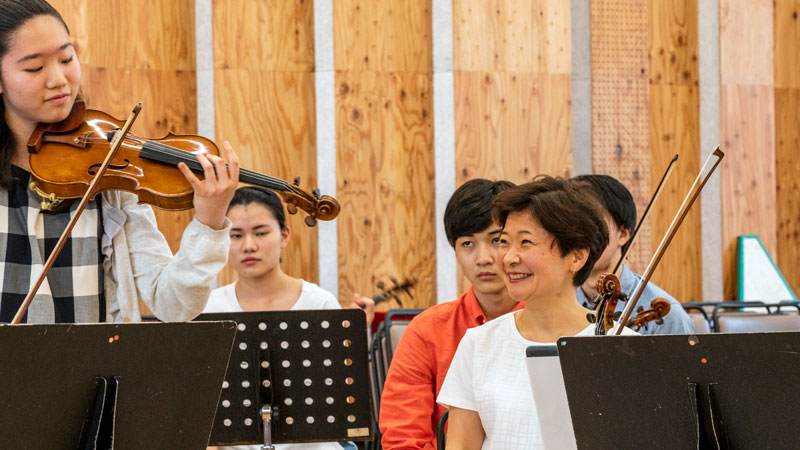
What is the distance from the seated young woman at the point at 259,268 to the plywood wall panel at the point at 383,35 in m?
1.70

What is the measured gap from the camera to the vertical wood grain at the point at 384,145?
4781 millimetres

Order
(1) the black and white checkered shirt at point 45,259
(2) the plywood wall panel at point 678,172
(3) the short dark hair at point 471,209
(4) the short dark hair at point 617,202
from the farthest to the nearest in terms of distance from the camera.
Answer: (2) the plywood wall panel at point 678,172
(4) the short dark hair at point 617,202
(3) the short dark hair at point 471,209
(1) the black and white checkered shirt at point 45,259

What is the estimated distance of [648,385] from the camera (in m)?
1.46

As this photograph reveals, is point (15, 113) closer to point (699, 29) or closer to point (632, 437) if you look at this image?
point (632, 437)

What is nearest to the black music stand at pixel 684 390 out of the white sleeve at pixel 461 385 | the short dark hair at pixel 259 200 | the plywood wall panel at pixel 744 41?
the white sleeve at pixel 461 385

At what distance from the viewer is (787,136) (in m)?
5.92

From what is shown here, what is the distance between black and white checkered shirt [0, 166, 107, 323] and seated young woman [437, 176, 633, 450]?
2.66 feet

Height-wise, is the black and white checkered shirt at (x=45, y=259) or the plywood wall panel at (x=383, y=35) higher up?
the plywood wall panel at (x=383, y=35)

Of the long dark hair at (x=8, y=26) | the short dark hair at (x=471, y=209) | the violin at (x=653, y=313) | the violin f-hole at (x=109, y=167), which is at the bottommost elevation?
the violin at (x=653, y=313)

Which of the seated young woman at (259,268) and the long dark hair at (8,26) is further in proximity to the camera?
the seated young woman at (259,268)

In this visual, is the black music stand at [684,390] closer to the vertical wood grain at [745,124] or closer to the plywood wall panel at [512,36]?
the plywood wall panel at [512,36]

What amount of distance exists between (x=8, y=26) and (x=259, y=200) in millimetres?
1535

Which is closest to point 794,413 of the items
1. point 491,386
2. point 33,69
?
point 491,386

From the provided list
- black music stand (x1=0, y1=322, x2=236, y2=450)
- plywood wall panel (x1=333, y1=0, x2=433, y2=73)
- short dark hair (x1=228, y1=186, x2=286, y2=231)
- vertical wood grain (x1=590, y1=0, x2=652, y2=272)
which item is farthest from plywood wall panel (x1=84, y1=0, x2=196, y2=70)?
black music stand (x1=0, y1=322, x2=236, y2=450)
